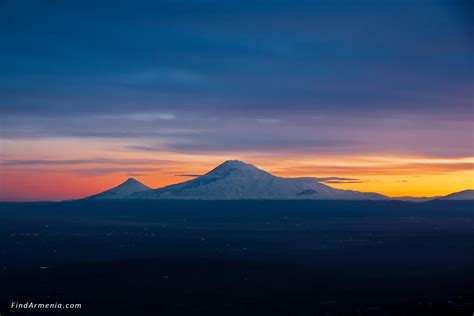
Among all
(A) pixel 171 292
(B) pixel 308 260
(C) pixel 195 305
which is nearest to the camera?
(C) pixel 195 305

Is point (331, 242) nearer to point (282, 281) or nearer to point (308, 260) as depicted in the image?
point (308, 260)

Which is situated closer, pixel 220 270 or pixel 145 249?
pixel 220 270

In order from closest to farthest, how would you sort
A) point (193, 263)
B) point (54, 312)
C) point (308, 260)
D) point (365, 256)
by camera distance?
point (54, 312), point (193, 263), point (308, 260), point (365, 256)

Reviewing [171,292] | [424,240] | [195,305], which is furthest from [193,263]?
[424,240]

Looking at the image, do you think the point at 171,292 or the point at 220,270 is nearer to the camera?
the point at 171,292

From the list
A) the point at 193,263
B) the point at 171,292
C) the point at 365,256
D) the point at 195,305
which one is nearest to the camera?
the point at 195,305

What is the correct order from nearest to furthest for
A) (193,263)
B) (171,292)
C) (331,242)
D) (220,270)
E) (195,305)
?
1. (195,305)
2. (171,292)
3. (220,270)
4. (193,263)
5. (331,242)

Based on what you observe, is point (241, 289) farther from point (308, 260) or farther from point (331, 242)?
point (331, 242)

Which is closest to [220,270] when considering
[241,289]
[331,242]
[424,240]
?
[241,289]
